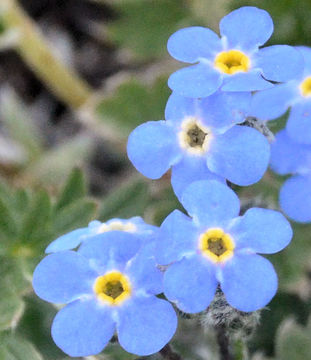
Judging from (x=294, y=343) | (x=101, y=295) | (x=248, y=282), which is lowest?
(x=294, y=343)

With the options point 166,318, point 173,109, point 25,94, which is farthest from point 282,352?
point 25,94

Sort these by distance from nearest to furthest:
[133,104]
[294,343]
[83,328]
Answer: [83,328], [294,343], [133,104]

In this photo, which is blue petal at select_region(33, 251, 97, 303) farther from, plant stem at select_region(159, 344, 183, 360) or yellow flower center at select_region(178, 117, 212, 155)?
yellow flower center at select_region(178, 117, 212, 155)

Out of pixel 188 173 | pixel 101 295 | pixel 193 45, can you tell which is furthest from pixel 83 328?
pixel 193 45

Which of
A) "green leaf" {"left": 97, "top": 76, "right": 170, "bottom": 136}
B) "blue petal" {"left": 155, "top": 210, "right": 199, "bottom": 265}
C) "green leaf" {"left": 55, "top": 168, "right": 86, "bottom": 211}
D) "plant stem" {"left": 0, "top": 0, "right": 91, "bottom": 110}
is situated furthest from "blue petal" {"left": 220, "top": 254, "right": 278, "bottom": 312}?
"plant stem" {"left": 0, "top": 0, "right": 91, "bottom": 110}

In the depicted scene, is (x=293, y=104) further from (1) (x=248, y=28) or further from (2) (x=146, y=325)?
(2) (x=146, y=325)

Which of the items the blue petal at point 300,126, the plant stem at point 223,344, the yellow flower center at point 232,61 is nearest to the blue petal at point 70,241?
the plant stem at point 223,344
